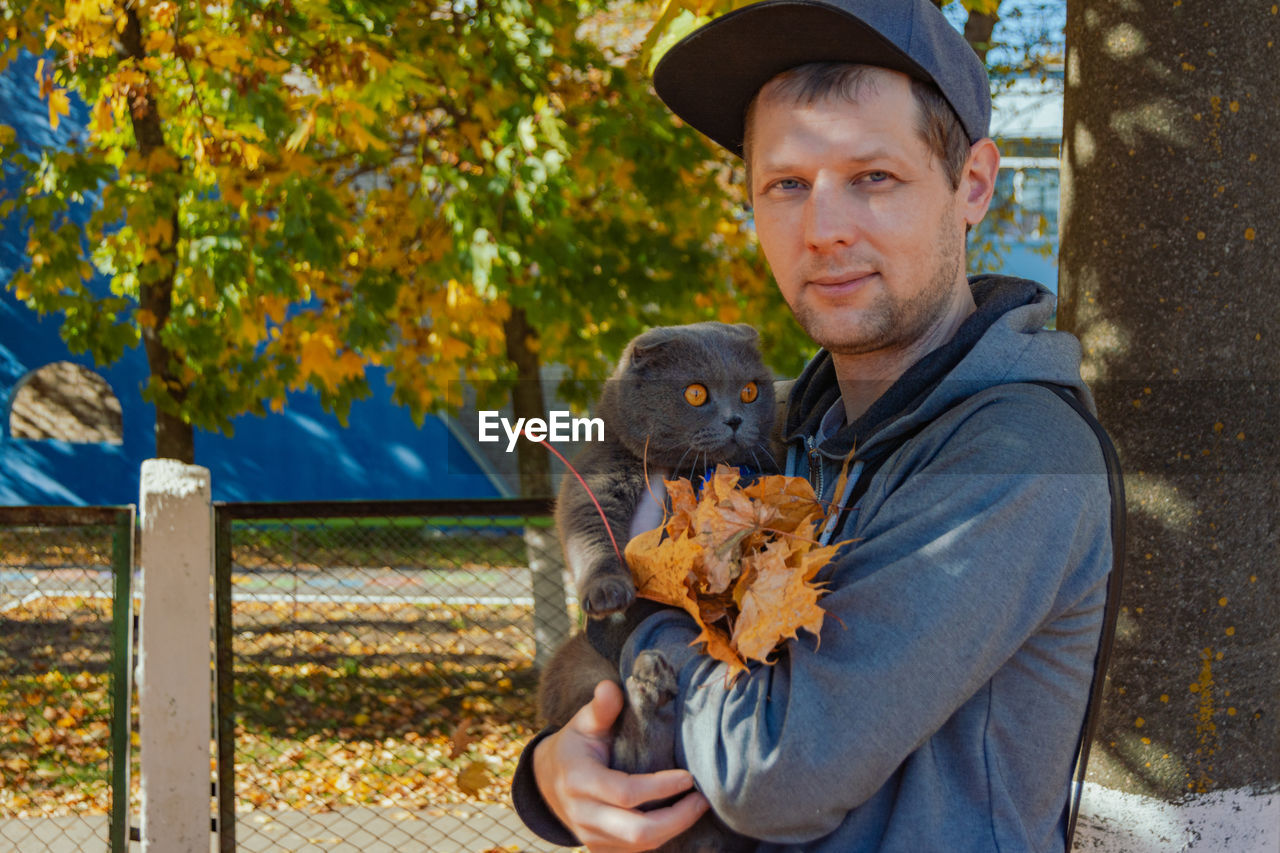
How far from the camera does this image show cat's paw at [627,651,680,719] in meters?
1.55

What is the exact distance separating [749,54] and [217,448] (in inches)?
498

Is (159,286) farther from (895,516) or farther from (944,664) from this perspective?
(944,664)

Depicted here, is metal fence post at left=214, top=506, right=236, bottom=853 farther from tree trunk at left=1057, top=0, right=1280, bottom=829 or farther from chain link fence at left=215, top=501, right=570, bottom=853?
tree trunk at left=1057, top=0, right=1280, bottom=829

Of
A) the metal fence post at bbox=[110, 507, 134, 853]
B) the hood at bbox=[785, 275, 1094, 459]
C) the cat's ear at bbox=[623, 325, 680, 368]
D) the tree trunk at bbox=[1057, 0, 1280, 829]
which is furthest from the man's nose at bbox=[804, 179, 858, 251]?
the metal fence post at bbox=[110, 507, 134, 853]

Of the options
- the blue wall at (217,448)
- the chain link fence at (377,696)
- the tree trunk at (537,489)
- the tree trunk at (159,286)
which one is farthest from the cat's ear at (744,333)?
the blue wall at (217,448)

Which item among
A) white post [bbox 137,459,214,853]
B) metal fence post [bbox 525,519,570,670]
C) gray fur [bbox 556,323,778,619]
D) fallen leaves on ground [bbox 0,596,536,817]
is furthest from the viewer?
fallen leaves on ground [bbox 0,596,536,817]

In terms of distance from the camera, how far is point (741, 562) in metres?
1.53

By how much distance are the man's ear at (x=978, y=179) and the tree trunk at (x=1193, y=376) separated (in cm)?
97

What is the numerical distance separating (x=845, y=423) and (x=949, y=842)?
0.84 metres

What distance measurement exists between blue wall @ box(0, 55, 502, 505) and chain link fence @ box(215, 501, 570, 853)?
5555 mm

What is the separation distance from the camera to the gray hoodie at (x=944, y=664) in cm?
125

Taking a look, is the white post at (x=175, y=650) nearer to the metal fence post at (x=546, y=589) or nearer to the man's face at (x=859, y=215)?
the metal fence post at (x=546, y=589)

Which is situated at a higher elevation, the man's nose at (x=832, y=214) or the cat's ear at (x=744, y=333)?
the man's nose at (x=832, y=214)

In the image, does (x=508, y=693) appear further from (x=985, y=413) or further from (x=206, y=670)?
(x=985, y=413)
